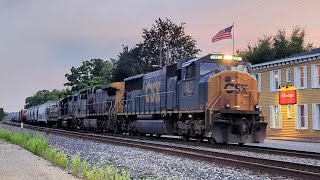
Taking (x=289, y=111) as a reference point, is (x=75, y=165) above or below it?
below

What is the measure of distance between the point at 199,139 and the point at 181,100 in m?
2.18

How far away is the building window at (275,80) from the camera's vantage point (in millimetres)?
34975

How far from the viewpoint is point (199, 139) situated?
20.7m

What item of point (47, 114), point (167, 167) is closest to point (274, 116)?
point (167, 167)

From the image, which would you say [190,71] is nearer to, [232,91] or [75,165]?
[232,91]

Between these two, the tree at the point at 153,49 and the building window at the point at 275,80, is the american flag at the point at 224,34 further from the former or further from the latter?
the tree at the point at 153,49

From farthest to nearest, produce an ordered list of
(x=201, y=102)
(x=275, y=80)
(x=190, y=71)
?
1. (x=275, y=80)
2. (x=190, y=71)
3. (x=201, y=102)

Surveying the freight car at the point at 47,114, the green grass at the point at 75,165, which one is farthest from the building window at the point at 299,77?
the freight car at the point at 47,114

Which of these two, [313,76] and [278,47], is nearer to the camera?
[313,76]

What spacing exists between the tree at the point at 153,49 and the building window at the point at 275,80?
3062cm

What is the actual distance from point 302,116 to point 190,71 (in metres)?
15.3

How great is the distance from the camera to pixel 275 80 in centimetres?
3547

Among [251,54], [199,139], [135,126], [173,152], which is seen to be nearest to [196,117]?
[199,139]

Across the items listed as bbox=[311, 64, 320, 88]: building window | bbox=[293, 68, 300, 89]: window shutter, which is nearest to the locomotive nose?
bbox=[311, 64, 320, 88]: building window
